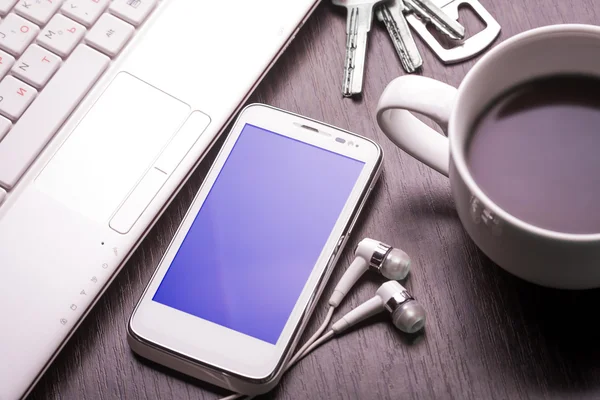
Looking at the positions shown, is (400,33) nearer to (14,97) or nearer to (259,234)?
(259,234)

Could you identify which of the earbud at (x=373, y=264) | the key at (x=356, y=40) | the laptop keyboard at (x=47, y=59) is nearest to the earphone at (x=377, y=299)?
the earbud at (x=373, y=264)

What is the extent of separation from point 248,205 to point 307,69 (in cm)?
13

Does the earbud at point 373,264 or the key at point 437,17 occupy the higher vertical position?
the key at point 437,17

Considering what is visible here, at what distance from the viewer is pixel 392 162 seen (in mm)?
557

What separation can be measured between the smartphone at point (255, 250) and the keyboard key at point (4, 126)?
0.15 m

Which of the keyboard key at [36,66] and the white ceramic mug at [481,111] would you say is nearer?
the white ceramic mug at [481,111]

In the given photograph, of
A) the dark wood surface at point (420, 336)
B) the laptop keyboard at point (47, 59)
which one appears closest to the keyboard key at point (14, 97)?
the laptop keyboard at point (47, 59)

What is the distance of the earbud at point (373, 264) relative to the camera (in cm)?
51

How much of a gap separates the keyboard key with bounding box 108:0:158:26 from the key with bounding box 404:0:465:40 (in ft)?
0.71

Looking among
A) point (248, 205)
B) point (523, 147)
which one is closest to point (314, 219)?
point (248, 205)

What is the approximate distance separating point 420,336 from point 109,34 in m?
0.33

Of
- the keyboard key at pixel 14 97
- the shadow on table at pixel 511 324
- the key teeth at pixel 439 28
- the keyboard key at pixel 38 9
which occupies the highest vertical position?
the keyboard key at pixel 38 9

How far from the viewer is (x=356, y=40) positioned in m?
0.58

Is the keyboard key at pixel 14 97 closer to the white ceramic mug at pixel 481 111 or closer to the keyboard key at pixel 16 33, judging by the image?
the keyboard key at pixel 16 33
